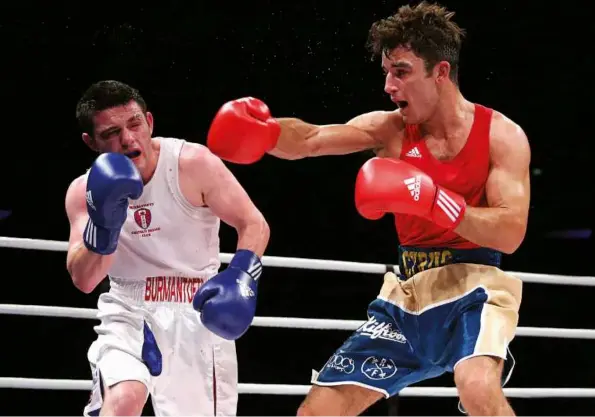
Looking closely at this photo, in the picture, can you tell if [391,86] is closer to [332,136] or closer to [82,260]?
[332,136]

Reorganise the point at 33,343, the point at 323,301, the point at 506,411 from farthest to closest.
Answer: the point at 323,301
the point at 33,343
the point at 506,411

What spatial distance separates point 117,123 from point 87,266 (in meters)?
0.42

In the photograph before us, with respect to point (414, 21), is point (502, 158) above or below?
below

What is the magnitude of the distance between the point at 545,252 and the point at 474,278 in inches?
223

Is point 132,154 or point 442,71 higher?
point 442,71

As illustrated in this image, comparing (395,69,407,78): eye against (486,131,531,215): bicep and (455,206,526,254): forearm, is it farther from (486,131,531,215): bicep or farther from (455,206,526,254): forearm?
(455,206,526,254): forearm

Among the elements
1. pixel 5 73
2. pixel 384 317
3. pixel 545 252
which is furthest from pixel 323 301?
pixel 384 317

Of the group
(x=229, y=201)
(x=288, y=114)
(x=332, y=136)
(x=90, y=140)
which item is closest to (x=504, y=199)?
(x=332, y=136)

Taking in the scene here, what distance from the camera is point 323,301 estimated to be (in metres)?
6.89

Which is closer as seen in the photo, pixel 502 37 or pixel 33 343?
pixel 33 343

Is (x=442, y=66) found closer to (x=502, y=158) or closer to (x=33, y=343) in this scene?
(x=502, y=158)

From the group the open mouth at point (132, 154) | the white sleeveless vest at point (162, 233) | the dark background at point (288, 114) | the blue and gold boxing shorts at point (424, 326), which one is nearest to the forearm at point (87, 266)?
the white sleeveless vest at point (162, 233)

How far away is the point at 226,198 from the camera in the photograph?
2.41 m

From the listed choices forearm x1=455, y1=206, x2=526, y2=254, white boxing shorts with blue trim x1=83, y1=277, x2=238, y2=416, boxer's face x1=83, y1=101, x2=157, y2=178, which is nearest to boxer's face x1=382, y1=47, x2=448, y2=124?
forearm x1=455, y1=206, x2=526, y2=254
